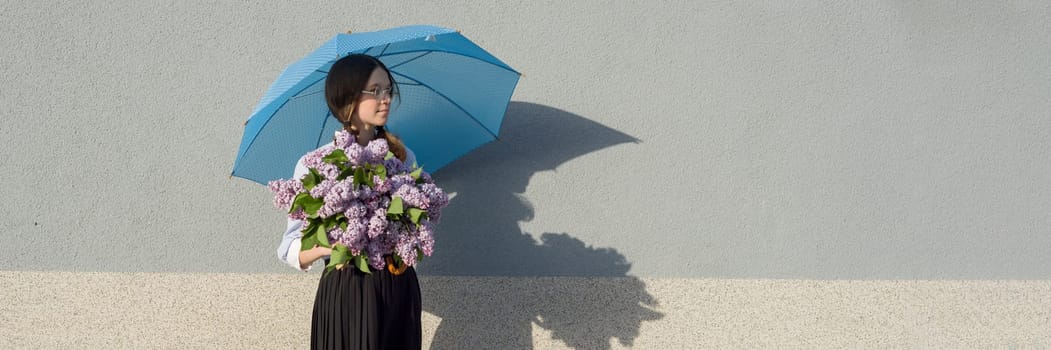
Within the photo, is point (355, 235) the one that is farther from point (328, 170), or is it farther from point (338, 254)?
point (328, 170)

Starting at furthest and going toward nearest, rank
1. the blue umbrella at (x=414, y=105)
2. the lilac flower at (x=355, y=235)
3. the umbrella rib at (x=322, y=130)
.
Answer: the umbrella rib at (x=322, y=130), the blue umbrella at (x=414, y=105), the lilac flower at (x=355, y=235)

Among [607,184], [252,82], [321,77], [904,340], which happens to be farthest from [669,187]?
[252,82]

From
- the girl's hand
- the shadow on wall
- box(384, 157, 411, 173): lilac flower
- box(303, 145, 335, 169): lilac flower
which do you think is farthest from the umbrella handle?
the shadow on wall

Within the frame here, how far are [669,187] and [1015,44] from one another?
1857mm

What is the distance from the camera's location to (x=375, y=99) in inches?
120

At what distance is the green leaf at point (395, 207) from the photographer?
2724 millimetres

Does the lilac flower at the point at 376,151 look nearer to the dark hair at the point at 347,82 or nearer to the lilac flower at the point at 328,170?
the lilac flower at the point at 328,170

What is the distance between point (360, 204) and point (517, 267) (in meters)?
1.33

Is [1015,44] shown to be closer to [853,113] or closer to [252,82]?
[853,113]

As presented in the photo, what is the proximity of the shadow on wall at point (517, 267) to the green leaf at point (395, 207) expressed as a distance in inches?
44.9

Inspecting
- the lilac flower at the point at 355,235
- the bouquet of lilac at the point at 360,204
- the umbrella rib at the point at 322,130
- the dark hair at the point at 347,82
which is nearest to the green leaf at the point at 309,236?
the bouquet of lilac at the point at 360,204

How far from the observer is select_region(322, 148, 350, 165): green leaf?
2.74m

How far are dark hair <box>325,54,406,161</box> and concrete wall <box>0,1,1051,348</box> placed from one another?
85 cm

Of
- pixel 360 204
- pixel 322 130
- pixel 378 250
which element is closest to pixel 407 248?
pixel 378 250
